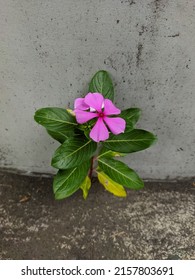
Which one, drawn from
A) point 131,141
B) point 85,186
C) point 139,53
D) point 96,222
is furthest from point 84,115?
point 96,222

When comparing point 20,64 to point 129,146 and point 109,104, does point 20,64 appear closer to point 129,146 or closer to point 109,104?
point 109,104

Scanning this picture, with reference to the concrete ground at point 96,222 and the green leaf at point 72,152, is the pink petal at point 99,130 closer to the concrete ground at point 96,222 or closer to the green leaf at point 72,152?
the green leaf at point 72,152

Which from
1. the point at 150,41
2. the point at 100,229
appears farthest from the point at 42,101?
the point at 100,229

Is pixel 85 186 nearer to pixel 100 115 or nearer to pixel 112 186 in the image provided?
pixel 112 186

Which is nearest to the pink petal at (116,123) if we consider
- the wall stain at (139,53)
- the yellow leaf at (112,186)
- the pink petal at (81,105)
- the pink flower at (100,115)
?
the pink flower at (100,115)

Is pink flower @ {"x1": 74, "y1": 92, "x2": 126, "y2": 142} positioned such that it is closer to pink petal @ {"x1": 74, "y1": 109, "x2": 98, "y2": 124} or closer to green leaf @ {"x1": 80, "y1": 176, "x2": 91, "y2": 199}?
pink petal @ {"x1": 74, "y1": 109, "x2": 98, "y2": 124}

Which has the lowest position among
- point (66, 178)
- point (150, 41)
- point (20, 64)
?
point (66, 178)
